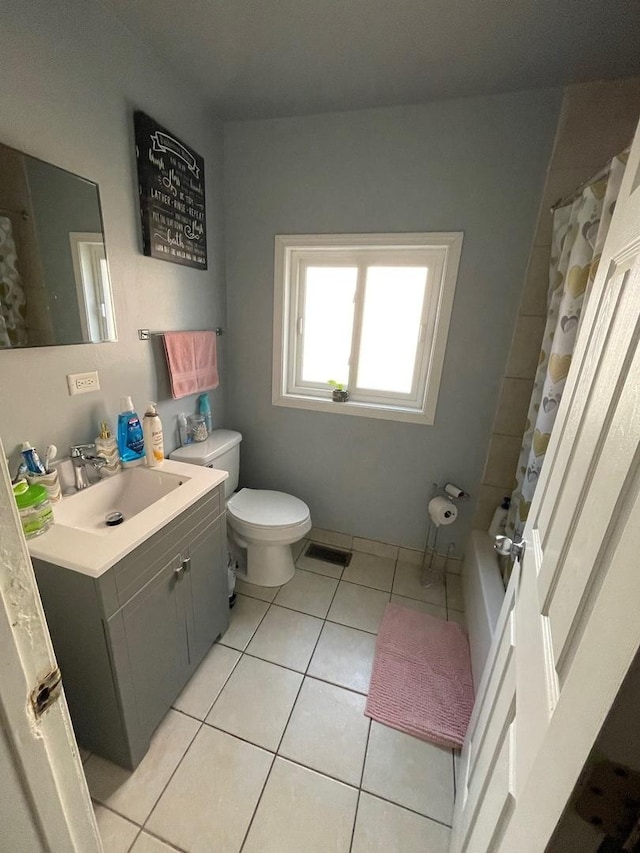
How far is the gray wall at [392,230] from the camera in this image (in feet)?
4.91

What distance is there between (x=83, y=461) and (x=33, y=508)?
311 mm

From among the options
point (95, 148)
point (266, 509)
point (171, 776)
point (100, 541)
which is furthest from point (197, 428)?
point (171, 776)

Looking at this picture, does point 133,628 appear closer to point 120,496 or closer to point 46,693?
point 120,496

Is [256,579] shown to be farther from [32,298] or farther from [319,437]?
[32,298]

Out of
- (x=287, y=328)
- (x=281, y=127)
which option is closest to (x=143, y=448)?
(x=287, y=328)

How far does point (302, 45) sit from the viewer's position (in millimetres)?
1224

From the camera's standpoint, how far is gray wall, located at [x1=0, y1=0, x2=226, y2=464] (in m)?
0.97

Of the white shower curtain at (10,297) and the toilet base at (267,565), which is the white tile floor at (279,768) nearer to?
the toilet base at (267,565)

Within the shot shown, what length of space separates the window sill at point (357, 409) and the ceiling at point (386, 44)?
1402 millimetres

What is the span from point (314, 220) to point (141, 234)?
0.84 meters

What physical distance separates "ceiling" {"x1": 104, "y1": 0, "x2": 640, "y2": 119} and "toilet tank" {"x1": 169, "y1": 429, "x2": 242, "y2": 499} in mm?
1608

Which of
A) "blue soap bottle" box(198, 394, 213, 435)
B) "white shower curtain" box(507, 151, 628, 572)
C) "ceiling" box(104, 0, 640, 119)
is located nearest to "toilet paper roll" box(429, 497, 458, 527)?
"white shower curtain" box(507, 151, 628, 572)

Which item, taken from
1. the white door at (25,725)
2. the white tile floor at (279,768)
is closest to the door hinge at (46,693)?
the white door at (25,725)

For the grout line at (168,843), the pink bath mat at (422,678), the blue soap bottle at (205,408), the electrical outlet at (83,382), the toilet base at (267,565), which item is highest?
the electrical outlet at (83,382)
